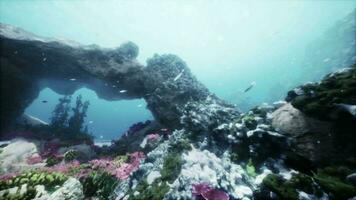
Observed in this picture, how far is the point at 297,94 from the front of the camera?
7039 mm

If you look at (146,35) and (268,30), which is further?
(268,30)

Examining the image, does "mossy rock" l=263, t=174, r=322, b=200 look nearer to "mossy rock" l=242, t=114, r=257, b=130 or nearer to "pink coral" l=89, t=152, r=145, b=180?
"mossy rock" l=242, t=114, r=257, b=130

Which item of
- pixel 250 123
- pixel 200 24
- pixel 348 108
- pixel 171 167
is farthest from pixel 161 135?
pixel 200 24

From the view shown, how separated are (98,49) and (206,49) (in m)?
76.5

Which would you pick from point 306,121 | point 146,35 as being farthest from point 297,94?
point 146,35

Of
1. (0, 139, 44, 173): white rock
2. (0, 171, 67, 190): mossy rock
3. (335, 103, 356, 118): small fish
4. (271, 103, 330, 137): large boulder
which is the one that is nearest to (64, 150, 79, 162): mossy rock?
(0, 139, 44, 173): white rock

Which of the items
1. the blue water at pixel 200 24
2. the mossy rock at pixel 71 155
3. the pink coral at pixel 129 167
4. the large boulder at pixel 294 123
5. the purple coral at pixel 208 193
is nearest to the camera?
the purple coral at pixel 208 193

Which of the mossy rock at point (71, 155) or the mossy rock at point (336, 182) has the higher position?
the mossy rock at point (71, 155)

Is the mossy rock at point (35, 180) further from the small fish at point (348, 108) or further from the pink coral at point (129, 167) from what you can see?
the small fish at point (348, 108)

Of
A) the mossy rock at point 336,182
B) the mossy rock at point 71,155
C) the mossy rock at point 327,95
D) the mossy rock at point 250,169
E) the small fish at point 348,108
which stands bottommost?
the mossy rock at point 336,182

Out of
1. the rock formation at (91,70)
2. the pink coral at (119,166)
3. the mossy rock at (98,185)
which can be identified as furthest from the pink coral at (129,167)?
the rock formation at (91,70)

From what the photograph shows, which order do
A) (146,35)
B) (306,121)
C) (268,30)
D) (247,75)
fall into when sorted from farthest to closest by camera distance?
(247,75) → (268,30) → (146,35) → (306,121)

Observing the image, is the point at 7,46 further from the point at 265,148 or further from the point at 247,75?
the point at 247,75

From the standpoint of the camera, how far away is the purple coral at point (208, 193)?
5.07 meters
